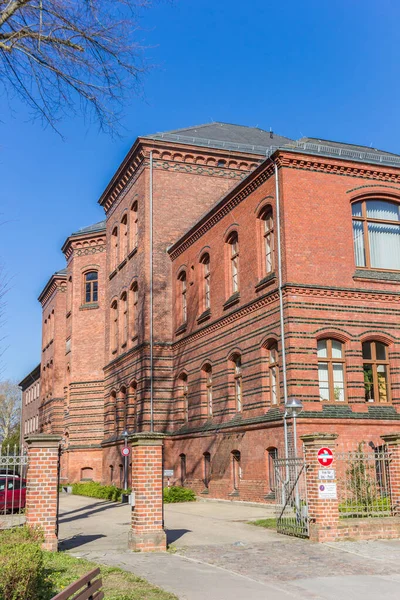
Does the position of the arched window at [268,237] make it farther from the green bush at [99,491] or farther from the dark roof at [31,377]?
the dark roof at [31,377]

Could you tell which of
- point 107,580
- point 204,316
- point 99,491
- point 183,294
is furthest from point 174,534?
point 183,294

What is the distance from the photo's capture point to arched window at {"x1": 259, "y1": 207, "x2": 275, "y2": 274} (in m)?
22.0

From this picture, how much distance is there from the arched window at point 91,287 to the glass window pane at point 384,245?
70.7 ft

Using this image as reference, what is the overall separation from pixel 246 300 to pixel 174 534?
9.97 metres

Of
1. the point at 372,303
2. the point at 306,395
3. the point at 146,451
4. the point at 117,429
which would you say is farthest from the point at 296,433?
the point at 117,429

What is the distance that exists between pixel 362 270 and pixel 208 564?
12698mm

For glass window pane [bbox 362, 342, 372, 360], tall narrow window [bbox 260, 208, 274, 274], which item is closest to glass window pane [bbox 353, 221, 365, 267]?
glass window pane [bbox 362, 342, 372, 360]

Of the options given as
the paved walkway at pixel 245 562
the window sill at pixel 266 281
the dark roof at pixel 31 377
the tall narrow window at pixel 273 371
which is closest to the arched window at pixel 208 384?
the tall narrow window at pixel 273 371

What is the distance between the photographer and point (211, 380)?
1022 inches

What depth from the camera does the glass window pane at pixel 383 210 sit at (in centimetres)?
2239

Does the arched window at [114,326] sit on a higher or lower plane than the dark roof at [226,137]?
lower

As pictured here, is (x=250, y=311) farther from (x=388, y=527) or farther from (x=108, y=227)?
(x=108, y=227)

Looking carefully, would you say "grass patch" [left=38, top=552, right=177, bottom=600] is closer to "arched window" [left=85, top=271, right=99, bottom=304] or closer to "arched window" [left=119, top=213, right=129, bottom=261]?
"arched window" [left=119, top=213, right=129, bottom=261]

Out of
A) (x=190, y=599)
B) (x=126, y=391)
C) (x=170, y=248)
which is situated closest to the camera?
(x=190, y=599)
